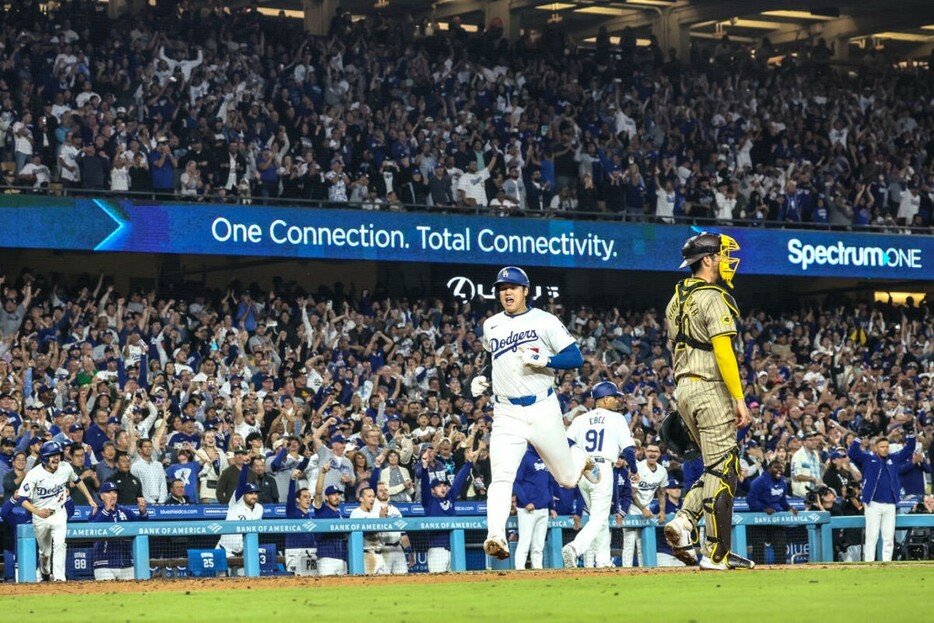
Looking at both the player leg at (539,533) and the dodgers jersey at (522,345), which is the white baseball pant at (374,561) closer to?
the player leg at (539,533)

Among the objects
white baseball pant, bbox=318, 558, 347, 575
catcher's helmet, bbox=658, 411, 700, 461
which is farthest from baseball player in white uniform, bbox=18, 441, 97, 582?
catcher's helmet, bbox=658, 411, 700, 461

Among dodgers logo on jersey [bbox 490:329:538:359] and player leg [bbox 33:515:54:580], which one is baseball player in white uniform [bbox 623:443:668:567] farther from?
dodgers logo on jersey [bbox 490:329:538:359]

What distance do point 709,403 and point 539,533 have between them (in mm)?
6604

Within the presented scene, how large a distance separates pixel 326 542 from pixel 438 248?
1184 centimetres

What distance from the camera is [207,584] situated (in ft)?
31.1

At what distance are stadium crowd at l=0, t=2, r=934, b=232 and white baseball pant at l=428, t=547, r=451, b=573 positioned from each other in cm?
1016

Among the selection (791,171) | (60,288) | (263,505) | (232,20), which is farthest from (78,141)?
(791,171)

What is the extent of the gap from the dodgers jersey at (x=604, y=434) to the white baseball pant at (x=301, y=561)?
2.76 meters

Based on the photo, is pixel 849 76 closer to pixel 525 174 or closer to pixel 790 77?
pixel 790 77

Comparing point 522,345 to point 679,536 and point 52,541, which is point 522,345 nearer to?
point 679,536

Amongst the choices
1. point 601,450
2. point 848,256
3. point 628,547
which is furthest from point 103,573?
point 848,256

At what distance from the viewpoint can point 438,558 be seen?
1541cm

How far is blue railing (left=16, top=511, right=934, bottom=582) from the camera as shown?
14.1 meters

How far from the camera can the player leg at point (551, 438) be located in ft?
32.0
